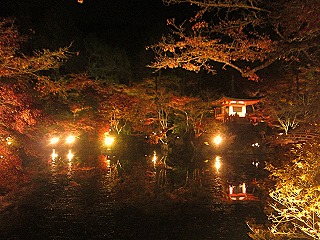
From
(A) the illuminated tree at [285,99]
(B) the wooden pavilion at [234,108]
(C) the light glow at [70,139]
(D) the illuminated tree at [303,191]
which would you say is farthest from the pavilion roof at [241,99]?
(D) the illuminated tree at [303,191]

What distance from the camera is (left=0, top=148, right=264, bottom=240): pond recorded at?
653 centimetres

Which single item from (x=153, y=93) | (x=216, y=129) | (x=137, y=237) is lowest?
(x=137, y=237)

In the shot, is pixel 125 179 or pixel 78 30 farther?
pixel 78 30

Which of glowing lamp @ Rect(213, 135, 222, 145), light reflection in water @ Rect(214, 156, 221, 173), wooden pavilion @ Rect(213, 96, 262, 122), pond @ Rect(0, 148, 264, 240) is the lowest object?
pond @ Rect(0, 148, 264, 240)

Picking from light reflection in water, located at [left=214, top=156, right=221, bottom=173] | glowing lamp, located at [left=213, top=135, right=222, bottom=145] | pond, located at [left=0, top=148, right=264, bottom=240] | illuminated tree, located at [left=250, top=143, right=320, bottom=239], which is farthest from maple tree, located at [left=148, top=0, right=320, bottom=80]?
glowing lamp, located at [left=213, top=135, right=222, bottom=145]

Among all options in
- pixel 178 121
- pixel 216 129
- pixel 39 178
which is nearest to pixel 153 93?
pixel 178 121

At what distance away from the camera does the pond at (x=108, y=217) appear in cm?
653

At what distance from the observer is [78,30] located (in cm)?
2977

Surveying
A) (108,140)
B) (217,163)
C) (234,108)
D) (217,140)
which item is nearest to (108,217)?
(217,163)

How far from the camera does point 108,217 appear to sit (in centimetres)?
764

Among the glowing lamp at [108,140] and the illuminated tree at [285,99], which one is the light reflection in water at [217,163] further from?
the glowing lamp at [108,140]

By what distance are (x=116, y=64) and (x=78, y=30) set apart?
648cm

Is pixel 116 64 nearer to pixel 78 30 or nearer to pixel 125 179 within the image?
pixel 78 30

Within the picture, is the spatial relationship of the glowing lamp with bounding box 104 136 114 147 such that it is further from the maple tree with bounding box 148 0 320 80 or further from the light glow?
the maple tree with bounding box 148 0 320 80
